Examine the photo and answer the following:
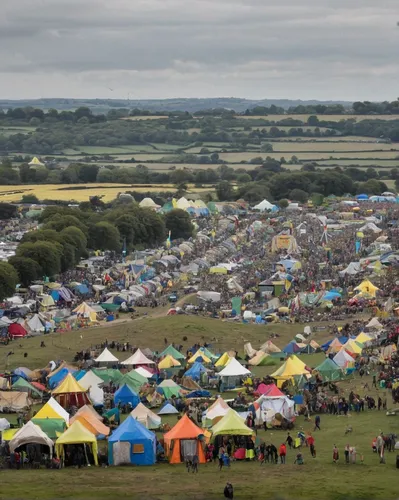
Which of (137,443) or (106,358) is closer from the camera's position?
(137,443)

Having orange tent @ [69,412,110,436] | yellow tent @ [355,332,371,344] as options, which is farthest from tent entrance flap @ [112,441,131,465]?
yellow tent @ [355,332,371,344]

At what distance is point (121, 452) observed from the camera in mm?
33344

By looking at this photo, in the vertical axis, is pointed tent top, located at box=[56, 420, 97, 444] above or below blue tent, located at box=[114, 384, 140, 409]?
above

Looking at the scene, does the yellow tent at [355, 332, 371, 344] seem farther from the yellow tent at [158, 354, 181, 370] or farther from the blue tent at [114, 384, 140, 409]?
the blue tent at [114, 384, 140, 409]

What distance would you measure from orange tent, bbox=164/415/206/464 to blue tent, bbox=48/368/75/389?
36.1ft

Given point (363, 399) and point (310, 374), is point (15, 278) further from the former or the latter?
point (363, 399)

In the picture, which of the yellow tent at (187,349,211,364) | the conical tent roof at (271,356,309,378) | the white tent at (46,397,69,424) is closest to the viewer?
the white tent at (46,397,69,424)

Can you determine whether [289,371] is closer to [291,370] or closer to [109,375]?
[291,370]

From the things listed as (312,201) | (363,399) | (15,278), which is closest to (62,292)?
(15,278)

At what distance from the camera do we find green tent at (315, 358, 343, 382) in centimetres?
4603

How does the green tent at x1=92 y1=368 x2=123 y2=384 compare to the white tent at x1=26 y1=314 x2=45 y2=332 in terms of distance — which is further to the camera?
the white tent at x1=26 y1=314 x2=45 y2=332

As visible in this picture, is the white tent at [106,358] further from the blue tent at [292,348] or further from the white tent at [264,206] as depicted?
the white tent at [264,206]

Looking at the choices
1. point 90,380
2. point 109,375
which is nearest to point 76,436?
point 90,380

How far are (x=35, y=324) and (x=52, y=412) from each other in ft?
72.7
